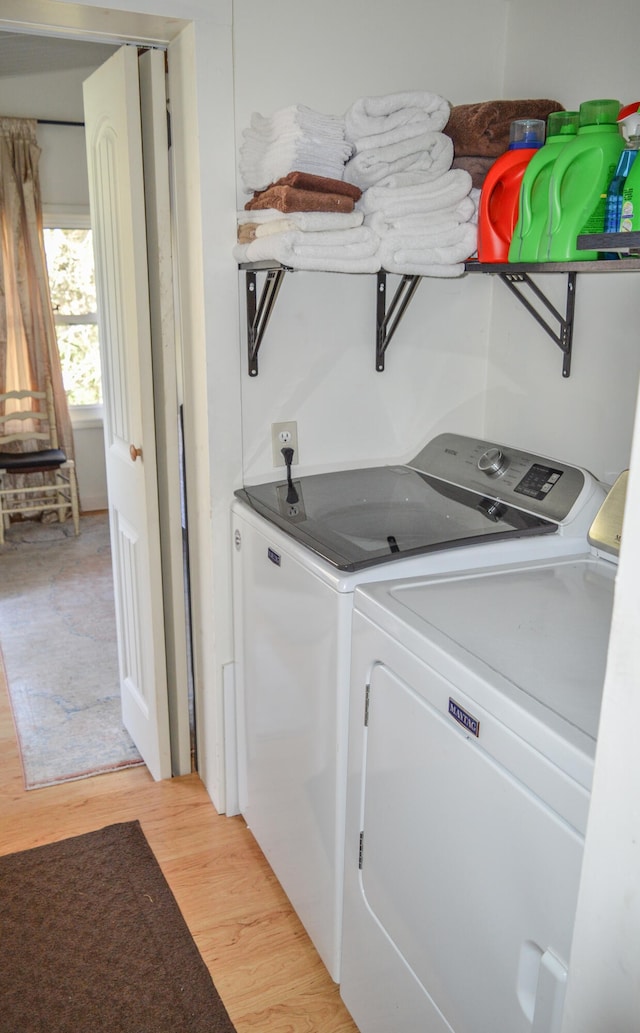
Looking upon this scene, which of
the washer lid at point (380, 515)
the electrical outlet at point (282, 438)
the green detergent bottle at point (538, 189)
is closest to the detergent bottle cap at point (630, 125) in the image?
the green detergent bottle at point (538, 189)

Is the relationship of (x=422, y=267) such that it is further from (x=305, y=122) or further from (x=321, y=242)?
(x=305, y=122)

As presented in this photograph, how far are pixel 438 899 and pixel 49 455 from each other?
4173 millimetres

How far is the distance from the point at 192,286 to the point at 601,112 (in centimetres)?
102

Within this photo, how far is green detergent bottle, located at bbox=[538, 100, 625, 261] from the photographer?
56.4 inches

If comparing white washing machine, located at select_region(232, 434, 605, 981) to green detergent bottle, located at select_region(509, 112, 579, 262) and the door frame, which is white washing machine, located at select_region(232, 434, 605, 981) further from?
green detergent bottle, located at select_region(509, 112, 579, 262)

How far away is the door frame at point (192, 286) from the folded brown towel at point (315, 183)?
0.33m

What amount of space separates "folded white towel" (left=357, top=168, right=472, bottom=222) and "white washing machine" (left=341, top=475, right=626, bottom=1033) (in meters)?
0.71

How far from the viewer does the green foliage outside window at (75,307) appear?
5.19 meters

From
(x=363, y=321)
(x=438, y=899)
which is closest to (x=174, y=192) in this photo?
(x=363, y=321)

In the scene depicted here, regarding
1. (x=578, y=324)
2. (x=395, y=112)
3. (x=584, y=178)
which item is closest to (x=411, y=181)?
(x=395, y=112)

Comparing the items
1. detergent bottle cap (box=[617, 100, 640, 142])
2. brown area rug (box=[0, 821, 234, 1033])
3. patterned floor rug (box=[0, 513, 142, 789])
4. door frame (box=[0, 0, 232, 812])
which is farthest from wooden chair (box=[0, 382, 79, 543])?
detergent bottle cap (box=[617, 100, 640, 142])

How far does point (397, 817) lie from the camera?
139 centimetres

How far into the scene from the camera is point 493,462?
1.97 m

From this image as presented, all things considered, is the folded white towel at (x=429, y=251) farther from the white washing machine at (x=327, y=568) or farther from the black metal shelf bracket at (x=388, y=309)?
the white washing machine at (x=327, y=568)
